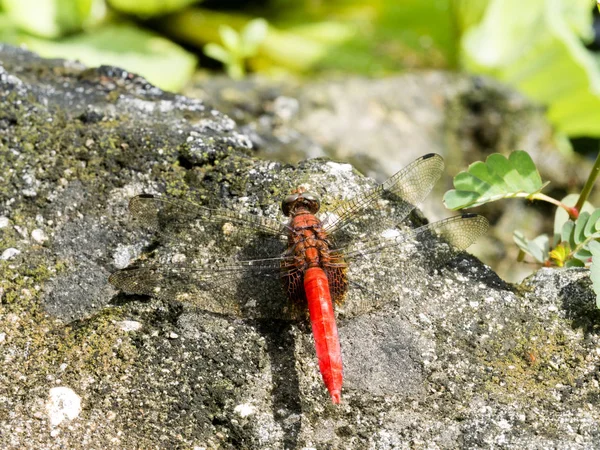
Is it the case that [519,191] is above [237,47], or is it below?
below

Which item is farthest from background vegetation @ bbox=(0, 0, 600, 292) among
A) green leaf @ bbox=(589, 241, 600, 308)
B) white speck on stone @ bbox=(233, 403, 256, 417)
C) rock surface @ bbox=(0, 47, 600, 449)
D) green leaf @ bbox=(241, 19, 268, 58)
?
white speck on stone @ bbox=(233, 403, 256, 417)

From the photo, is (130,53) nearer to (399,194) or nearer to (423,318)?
(399,194)

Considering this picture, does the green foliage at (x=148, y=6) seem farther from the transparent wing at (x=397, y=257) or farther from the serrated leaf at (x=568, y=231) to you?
the serrated leaf at (x=568, y=231)

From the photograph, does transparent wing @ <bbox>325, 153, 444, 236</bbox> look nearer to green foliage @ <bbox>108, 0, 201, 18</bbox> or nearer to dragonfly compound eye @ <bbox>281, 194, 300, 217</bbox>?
dragonfly compound eye @ <bbox>281, 194, 300, 217</bbox>

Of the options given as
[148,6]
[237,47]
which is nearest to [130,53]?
[148,6]

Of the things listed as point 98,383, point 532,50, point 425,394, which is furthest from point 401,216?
point 532,50

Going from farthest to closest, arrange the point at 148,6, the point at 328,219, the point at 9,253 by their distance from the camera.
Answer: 1. the point at 148,6
2. the point at 328,219
3. the point at 9,253
